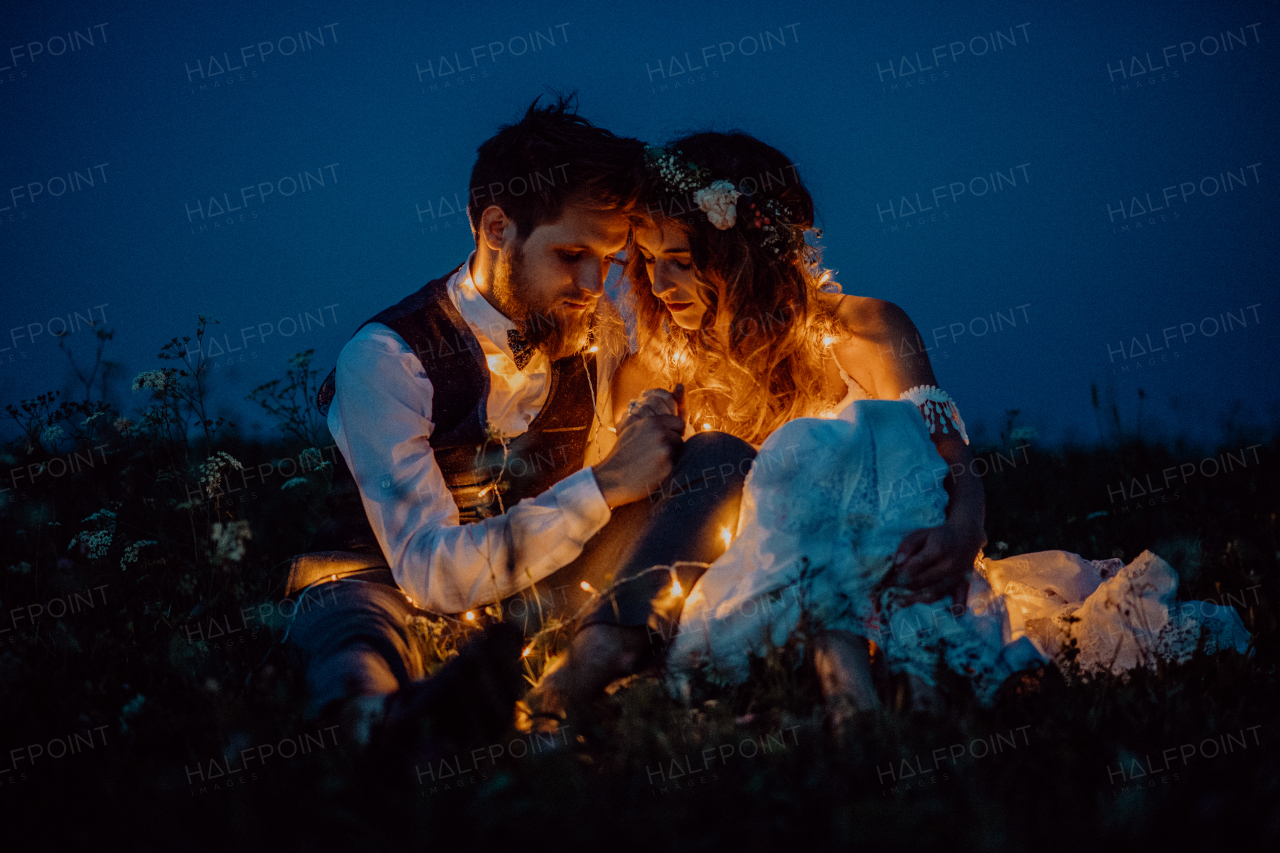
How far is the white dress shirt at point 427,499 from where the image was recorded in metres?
2.87

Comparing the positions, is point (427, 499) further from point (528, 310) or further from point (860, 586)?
point (860, 586)

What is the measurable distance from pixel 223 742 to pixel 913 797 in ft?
5.05

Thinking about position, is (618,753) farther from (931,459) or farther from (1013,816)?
(931,459)

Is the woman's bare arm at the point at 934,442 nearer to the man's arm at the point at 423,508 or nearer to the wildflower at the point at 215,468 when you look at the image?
the man's arm at the point at 423,508

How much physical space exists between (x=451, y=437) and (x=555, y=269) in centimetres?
75

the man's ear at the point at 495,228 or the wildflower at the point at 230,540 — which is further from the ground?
the man's ear at the point at 495,228

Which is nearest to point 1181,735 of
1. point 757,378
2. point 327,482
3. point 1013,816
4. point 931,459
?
point 1013,816

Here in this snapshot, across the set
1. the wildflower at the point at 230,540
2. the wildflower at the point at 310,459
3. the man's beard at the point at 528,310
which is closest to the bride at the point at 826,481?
the man's beard at the point at 528,310

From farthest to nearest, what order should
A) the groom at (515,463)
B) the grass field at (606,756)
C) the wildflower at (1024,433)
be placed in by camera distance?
1. the wildflower at (1024,433)
2. the groom at (515,463)
3. the grass field at (606,756)

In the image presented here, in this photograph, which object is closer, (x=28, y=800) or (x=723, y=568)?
(x=28, y=800)

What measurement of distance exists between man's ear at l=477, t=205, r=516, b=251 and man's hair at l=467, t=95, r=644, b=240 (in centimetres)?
2

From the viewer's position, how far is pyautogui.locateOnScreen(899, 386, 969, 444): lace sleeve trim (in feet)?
10.4

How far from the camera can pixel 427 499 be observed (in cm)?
303

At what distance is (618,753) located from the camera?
1853 mm
